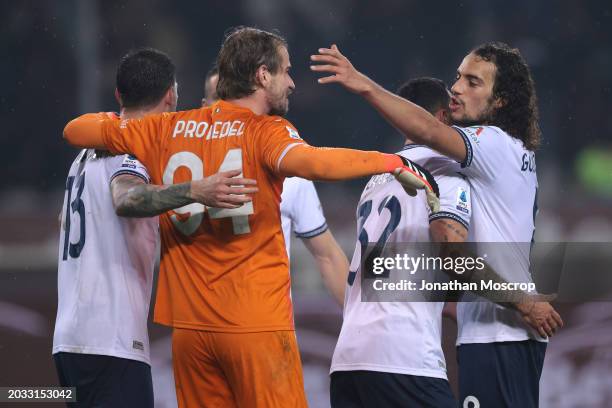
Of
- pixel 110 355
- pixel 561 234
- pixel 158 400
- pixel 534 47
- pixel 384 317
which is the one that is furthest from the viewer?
pixel 534 47

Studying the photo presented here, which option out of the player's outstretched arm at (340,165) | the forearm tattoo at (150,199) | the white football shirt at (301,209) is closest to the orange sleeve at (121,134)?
the forearm tattoo at (150,199)

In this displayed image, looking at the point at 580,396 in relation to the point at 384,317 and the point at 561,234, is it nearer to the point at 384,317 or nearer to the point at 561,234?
the point at 561,234

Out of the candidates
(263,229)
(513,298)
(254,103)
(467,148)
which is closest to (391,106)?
(467,148)

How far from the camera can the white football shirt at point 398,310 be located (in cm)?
376

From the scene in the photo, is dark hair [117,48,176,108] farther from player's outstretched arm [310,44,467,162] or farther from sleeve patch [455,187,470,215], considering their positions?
sleeve patch [455,187,470,215]

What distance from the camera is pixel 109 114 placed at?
4.12 metres

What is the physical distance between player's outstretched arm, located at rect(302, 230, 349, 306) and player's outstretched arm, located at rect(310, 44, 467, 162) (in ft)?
4.90

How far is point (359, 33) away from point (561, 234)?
4.70m

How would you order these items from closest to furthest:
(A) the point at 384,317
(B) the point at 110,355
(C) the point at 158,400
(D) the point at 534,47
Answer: (A) the point at 384,317 < (B) the point at 110,355 < (C) the point at 158,400 < (D) the point at 534,47

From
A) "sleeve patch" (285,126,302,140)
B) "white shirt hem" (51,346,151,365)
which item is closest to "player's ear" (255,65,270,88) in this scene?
"sleeve patch" (285,126,302,140)

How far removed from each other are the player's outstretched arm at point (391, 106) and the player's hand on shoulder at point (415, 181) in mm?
292

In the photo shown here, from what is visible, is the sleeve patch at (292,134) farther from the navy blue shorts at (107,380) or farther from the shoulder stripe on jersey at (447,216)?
the navy blue shorts at (107,380)

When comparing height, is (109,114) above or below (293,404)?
above

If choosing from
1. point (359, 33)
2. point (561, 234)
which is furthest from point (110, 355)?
Answer: point (359, 33)
